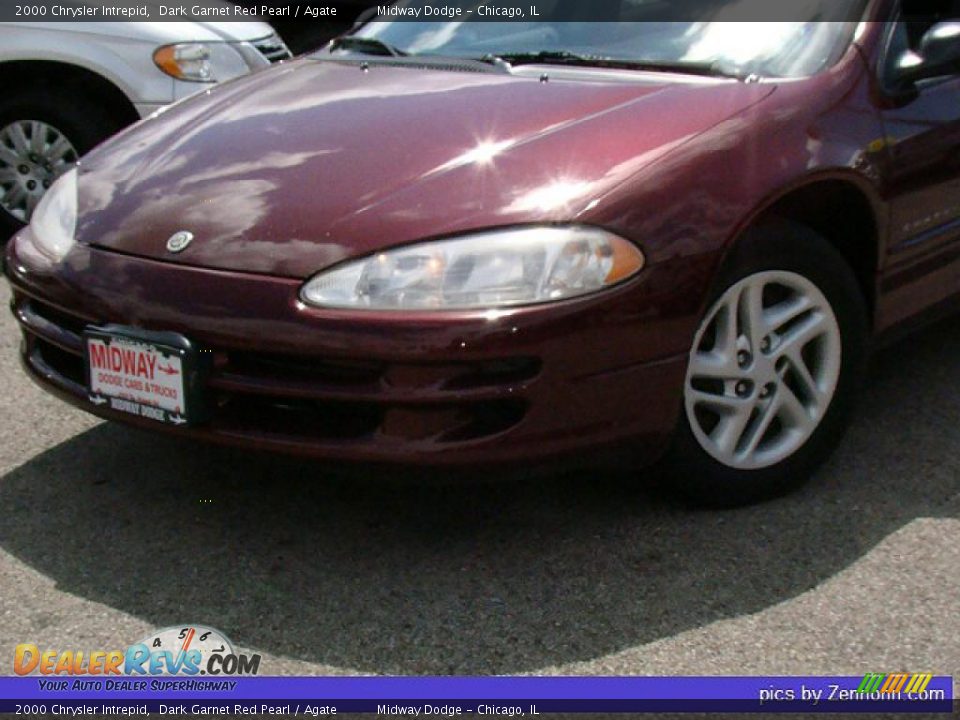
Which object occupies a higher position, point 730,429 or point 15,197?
point 730,429

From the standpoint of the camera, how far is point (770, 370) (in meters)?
3.58

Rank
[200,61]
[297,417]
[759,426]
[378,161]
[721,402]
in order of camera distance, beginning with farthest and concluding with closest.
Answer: [200,61] → [759,426] → [721,402] → [378,161] → [297,417]

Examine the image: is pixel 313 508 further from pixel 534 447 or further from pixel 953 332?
pixel 953 332

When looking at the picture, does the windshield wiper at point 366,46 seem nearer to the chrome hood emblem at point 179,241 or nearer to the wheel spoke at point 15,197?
the chrome hood emblem at point 179,241

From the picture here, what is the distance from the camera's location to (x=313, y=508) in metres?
3.65

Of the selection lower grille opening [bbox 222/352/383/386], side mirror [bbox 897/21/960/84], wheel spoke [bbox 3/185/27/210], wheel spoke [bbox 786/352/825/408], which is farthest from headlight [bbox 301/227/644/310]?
wheel spoke [bbox 3/185/27/210]

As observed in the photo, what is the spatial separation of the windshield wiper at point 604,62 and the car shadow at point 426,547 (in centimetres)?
105

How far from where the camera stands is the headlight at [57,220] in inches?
140

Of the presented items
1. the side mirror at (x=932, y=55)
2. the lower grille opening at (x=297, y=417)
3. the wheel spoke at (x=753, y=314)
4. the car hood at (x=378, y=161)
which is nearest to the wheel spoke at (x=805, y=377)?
the wheel spoke at (x=753, y=314)

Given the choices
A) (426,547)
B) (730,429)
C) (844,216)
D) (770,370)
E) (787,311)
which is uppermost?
(844,216)

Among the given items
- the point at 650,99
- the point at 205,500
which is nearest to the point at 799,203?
the point at 650,99

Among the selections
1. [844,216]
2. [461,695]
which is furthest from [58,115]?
[461,695]

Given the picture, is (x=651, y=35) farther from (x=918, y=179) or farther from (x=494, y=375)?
(x=494, y=375)

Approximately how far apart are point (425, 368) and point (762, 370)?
3.07ft
